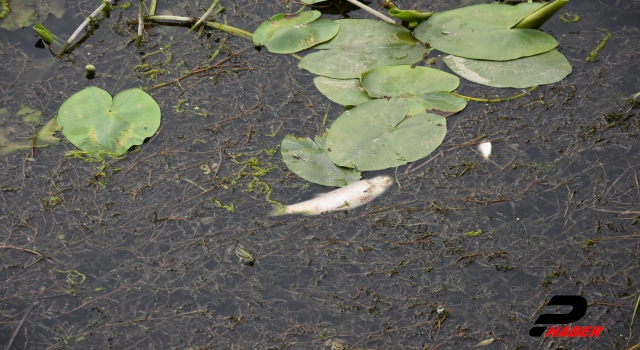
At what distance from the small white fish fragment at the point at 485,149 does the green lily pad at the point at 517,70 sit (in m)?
0.33

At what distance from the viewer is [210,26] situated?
3.25 meters

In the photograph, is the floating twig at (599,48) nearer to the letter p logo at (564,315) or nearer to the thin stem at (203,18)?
the letter p logo at (564,315)

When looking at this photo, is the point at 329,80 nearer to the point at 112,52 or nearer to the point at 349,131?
the point at 349,131

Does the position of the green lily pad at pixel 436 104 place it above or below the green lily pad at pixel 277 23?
below

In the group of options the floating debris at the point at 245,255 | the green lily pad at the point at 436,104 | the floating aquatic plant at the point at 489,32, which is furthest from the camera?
the floating aquatic plant at the point at 489,32

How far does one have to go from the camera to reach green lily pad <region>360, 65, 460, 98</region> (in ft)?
9.41

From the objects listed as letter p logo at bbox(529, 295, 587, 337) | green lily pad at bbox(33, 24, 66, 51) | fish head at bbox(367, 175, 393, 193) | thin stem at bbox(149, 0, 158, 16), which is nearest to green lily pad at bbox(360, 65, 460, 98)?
fish head at bbox(367, 175, 393, 193)

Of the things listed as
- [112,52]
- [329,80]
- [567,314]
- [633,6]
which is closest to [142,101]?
[112,52]

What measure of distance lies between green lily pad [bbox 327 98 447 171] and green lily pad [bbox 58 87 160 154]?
859mm

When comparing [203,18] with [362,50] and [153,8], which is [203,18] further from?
[362,50]

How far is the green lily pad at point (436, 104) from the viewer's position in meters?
2.81

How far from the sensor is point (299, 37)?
10.2 feet

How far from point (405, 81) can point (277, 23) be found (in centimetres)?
→ 76

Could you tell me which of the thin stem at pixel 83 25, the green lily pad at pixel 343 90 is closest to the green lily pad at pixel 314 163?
the green lily pad at pixel 343 90
